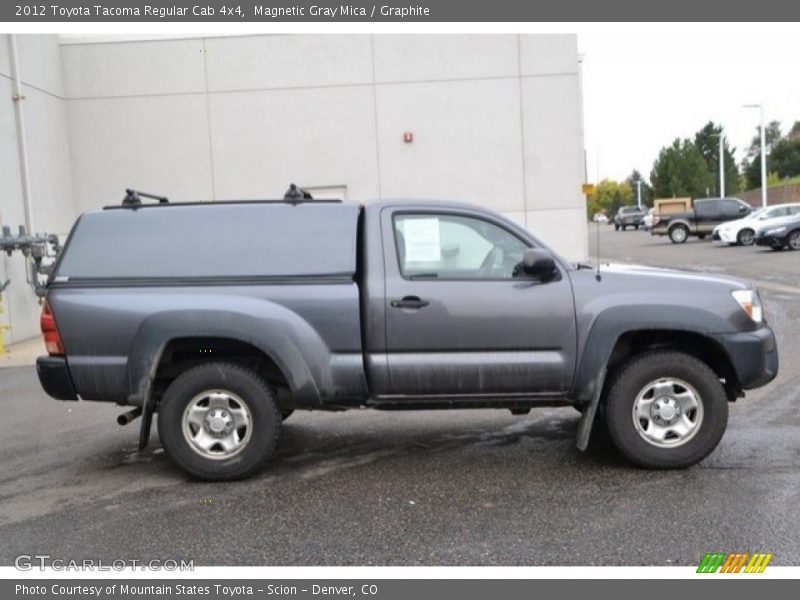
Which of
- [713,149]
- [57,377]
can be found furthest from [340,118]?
[713,149]

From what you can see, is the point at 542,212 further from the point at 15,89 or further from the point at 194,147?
the point at 15,89

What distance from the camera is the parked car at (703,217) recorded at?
3294 cm

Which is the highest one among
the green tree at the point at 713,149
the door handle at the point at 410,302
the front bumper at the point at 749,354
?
the green tree at the point at 713,149

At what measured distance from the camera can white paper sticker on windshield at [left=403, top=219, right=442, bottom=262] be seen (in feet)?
18.5

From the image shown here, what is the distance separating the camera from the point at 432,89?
15828 mm

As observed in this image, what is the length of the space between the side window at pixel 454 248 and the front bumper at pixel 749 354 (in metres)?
1.52

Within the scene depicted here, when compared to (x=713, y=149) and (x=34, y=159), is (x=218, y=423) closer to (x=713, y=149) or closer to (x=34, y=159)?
(x=34, y=159)

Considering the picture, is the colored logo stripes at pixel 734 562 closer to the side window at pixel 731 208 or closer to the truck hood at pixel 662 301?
the truck hood at pixel 662 301

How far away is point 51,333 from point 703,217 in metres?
31.7

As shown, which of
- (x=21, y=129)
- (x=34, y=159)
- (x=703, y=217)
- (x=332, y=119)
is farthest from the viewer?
(x=703, y=217)

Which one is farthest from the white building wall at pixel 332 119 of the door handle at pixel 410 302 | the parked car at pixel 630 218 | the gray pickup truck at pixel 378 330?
the parked car at pixel 630 218

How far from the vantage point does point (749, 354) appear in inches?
215

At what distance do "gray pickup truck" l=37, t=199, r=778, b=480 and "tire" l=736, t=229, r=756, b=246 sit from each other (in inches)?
997

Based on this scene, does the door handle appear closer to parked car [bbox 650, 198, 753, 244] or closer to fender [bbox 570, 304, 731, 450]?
fender [bbox 570, 304, 731, 450]
